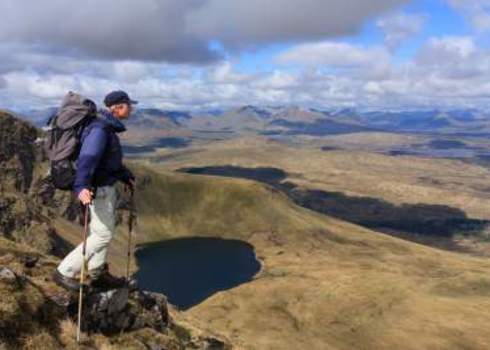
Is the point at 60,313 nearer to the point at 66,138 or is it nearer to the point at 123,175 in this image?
the point at 123,175

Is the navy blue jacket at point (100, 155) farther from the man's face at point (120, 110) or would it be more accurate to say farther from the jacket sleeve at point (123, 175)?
the man's face at point (120, 110)

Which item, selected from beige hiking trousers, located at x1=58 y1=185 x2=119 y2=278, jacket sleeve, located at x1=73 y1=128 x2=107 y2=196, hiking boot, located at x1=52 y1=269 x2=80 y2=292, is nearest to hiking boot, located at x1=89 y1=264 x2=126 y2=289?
hiking boot, located at x1=52 y1=269 x2=80 y2=292

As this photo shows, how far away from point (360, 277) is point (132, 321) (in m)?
184

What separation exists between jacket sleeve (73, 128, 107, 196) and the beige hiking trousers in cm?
136

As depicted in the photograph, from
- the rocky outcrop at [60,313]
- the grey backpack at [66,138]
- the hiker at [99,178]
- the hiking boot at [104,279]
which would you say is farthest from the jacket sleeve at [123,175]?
the hiking boot at [104,279]

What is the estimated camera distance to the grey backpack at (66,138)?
18219mm

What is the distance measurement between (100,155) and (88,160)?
489 millimetres

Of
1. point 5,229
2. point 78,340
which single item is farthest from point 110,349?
point 5,229

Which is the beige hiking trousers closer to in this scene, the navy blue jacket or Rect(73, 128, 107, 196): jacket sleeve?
the navy blue jacket

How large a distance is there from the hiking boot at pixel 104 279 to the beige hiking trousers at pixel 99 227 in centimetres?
89

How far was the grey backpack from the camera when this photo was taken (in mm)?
18219

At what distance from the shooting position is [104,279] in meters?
22.0

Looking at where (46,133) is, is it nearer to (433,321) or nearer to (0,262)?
(0,262)

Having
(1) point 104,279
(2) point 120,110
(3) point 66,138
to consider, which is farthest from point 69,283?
(2) point 120,110
